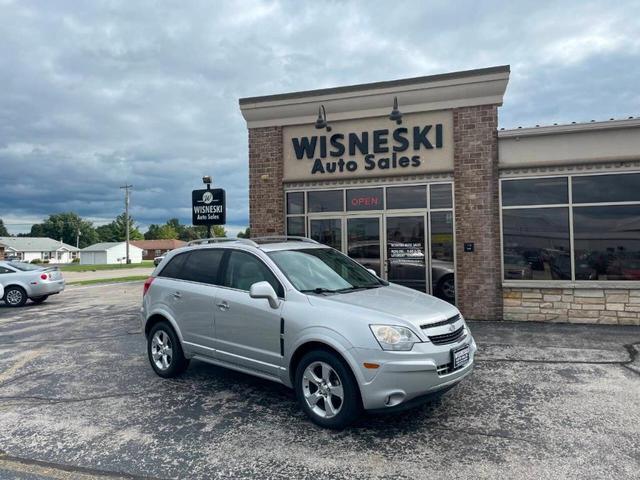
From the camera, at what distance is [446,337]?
166 inches

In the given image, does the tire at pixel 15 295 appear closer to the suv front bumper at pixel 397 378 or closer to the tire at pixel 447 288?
the tire at pixel 447 288

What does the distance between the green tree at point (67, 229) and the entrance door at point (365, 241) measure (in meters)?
122

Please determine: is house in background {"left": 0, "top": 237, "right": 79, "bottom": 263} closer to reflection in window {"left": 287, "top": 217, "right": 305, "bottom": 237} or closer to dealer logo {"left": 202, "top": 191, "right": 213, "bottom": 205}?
dealer logo {"left": 202, "top": 191, "right": 213, "bottom": 205}

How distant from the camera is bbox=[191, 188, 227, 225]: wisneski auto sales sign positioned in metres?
10.9

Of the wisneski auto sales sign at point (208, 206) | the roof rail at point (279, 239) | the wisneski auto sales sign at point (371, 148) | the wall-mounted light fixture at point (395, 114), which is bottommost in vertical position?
the roof rail at point (279, 239)

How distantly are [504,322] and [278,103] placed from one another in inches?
278

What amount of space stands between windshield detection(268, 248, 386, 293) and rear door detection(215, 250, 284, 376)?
0.22 metres

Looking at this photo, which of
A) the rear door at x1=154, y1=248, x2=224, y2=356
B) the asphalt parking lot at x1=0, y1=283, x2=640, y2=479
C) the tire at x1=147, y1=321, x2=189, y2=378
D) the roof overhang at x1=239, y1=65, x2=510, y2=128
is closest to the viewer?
the asphalt parking lot at x1=0, y1=283, x2=640, y2=479

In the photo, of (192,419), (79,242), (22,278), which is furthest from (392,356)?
(79,242)

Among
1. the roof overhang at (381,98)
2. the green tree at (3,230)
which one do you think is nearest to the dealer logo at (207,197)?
the roof overhang at (381,98)

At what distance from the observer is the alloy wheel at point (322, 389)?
413cm

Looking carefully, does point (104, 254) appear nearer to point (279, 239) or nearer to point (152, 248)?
point (152, 248)

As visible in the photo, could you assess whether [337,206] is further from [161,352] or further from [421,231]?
[161,352]

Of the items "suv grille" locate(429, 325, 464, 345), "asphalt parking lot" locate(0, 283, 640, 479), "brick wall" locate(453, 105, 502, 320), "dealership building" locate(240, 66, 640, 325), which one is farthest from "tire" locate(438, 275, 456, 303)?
"suv grille" locate(429, 325, 464, 345)
